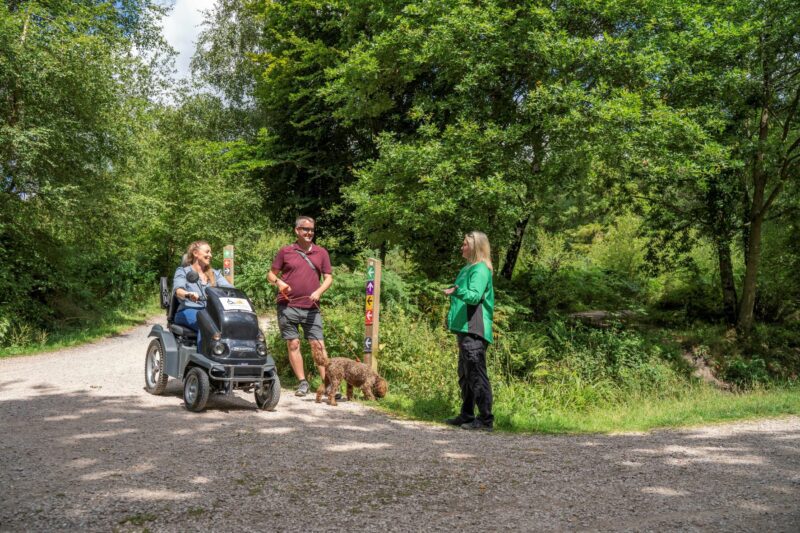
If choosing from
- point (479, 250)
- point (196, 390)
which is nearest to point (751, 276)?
point (479, 250)

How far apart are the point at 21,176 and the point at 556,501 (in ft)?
45.1

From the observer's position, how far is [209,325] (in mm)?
6695

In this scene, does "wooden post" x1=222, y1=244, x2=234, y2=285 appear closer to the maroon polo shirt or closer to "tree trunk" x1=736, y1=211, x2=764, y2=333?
the maroon polo shirt

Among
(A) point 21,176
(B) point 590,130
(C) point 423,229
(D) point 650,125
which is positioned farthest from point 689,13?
(A) point 21,176

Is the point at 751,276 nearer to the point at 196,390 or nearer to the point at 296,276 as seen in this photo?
the point at 296,276

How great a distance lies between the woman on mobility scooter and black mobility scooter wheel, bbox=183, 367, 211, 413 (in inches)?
26.8

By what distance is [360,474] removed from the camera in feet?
14.2

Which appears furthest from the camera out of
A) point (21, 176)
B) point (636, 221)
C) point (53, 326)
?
point (636, 221)

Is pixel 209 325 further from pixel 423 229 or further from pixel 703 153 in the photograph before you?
pixel 703 153

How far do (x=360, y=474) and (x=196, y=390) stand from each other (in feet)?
9.64

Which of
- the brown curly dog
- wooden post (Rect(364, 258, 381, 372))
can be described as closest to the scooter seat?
the brown curly dog

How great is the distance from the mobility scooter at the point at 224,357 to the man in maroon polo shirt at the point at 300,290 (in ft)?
2.34

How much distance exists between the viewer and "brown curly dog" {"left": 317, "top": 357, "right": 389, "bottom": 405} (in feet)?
24.5

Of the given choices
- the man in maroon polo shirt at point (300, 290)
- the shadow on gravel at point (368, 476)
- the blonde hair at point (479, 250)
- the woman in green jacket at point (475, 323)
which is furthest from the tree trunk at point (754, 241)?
the man in maroon polo shirt at point (300, 290)
